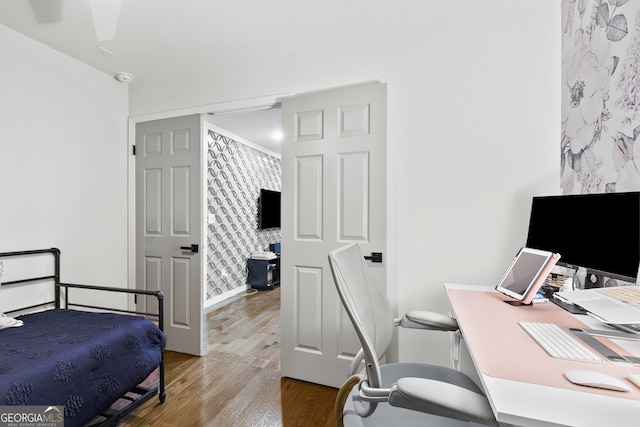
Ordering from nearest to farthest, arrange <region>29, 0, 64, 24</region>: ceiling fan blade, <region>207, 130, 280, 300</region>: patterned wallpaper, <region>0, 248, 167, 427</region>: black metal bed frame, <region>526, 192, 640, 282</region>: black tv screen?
1. <region>526, 192, 640, 282</region>: black tv screen
2. <region>0, 248, 167, 427</region>: black metal bed frame
3. <region>29, 0, 64, 24</region>: ceiling fan blade
4. <region>207, 130, 280, 300</region>: patterned wallpaper

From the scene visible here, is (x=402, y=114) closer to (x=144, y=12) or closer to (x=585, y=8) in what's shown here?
(x=585, y=8)

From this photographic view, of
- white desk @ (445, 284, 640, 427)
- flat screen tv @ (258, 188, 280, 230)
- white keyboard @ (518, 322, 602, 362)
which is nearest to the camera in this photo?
white desk @ (445, 284, 640, 427)

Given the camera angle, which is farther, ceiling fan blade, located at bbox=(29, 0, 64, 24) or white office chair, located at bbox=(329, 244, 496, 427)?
ceiling fan blade, located at bbox=(29, 0, 64, 24)

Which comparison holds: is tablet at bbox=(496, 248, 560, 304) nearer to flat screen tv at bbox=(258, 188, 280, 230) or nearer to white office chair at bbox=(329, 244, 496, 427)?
white office chair at bbox=(329, 244, 496, 427)

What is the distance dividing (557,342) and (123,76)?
3487mm

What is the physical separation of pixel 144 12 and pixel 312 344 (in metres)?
2.48

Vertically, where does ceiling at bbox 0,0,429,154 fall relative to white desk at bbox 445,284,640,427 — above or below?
above

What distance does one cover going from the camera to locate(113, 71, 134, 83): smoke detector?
274 centimetres

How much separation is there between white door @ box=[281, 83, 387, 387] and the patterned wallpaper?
7.41 feet

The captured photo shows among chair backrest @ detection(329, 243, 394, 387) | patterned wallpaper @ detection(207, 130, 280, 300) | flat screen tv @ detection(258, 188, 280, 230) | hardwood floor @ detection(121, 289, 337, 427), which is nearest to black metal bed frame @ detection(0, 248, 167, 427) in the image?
hardwood floor @ detection(121, 289, 337, 427)

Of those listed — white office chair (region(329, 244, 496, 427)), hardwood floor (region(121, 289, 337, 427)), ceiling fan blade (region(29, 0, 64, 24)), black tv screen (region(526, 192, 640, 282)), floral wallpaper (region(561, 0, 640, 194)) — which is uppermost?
ceiling fan blade (region(29, 0, 64, 24))

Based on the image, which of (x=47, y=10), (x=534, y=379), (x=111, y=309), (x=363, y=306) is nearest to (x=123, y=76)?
(x=47, y=10)

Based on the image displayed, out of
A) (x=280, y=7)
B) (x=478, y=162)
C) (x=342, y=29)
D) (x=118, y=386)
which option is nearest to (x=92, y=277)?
(x=118, y=386)

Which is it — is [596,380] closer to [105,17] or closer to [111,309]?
[111,309]
